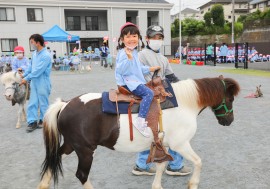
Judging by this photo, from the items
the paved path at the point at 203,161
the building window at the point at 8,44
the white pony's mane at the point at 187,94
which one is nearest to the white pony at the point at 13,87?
the paved path at the point at 203,161

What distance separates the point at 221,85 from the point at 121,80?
4.00 ft

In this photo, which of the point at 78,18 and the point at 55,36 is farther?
the point at 78,18

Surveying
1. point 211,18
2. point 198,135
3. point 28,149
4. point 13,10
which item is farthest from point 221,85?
point 211,18

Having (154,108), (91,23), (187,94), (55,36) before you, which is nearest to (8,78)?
(154,108)

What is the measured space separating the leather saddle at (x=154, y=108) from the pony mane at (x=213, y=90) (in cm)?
43

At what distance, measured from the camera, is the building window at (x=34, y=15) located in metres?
A: 33.1

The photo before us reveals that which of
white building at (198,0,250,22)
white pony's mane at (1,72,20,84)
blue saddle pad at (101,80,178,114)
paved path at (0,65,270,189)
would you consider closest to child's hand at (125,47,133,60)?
blue saddle pad at (101,80,178,114)

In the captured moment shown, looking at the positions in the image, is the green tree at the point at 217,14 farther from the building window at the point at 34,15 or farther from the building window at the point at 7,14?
the building window at the point at 7,14

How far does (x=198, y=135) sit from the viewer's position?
5.56 m

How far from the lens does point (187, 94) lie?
10.5 feet

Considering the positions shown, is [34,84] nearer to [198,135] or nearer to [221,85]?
[198,135]

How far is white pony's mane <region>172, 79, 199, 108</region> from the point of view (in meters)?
3.20

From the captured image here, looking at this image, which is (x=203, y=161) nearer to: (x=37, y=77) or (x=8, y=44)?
(x=37, y=77)

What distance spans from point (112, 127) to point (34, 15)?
1339 inches
